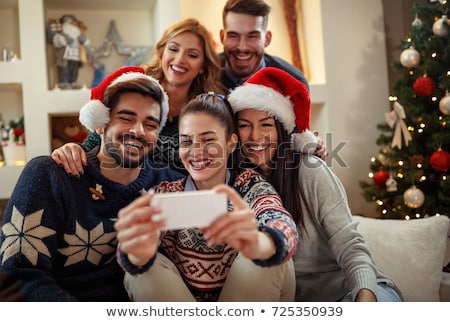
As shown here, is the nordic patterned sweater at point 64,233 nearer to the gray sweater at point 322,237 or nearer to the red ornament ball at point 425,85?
the gray sweater at point 322,237

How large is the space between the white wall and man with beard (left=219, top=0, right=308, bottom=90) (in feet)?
2.19

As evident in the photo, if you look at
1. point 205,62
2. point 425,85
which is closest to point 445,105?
point 425,85

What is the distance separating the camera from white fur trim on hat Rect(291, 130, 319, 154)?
124cm

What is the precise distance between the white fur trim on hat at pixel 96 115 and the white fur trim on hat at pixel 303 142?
500 mm

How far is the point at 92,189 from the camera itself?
1.10 meters

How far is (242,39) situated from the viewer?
5.62 ft

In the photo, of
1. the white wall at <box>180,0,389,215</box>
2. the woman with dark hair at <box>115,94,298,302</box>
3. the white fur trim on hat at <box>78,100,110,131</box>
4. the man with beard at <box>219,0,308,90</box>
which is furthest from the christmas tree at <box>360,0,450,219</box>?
the white fur trim on hat at <box>78,100,110,131</box>

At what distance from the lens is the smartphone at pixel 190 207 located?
704mm

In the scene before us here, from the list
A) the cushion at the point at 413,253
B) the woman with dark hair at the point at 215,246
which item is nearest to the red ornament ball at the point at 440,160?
the cushion at the point at 413,253

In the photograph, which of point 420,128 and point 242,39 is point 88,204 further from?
point 420,128

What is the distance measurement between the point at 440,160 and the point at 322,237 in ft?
3.51

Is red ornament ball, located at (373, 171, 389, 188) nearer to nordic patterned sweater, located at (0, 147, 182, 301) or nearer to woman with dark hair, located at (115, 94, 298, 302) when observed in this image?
woman with dark hair, located at (115, 94, 298, 302)

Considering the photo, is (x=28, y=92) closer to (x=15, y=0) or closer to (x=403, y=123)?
(x=15, y=0)
